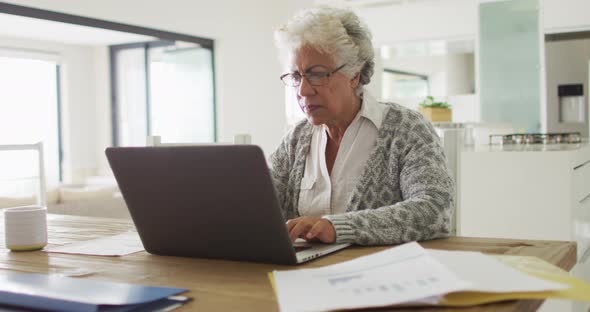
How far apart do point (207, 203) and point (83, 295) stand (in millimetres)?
277

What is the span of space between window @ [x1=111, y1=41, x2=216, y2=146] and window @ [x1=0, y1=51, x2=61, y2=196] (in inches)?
33.1

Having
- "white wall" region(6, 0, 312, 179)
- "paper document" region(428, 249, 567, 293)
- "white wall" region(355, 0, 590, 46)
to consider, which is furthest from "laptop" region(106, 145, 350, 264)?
"white wall" region(355, 0, 590, 46)

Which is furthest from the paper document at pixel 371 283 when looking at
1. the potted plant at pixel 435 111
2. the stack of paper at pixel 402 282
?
the potted plant at pixel 435 111

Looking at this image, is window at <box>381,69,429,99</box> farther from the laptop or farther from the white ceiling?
the laptop

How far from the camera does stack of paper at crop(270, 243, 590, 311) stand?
72 centimetres

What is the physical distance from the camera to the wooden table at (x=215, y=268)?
0.82 m

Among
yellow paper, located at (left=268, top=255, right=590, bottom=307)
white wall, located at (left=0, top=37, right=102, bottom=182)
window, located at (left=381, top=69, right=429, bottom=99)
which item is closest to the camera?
yellow paper, located at (left=268, top=255, right=590, bottom=307)

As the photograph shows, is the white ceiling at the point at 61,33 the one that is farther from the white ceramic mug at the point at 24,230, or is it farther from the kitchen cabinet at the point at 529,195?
the white ceramic mug at the point at 24,230

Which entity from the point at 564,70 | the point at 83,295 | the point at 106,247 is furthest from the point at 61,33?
the point at 83,295

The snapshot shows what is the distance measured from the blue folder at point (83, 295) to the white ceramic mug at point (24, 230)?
1.36 ft

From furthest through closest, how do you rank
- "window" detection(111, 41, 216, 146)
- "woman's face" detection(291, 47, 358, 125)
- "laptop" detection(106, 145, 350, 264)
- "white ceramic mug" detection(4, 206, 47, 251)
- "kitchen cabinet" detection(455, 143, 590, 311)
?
"window" detection(111, 41, 216, 146) < "kitchen cabinet" detection(455, 143, 590, 311) < "woman's face" detection(291, 47, 358, 125) < "white ceramic mug" detection(4, 206, 47, 251) < "laptop" detection(106, 145, 350, 264)

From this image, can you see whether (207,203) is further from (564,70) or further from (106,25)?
(564,70)

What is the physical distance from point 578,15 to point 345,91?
433 cm

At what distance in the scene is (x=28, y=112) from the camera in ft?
26.5
